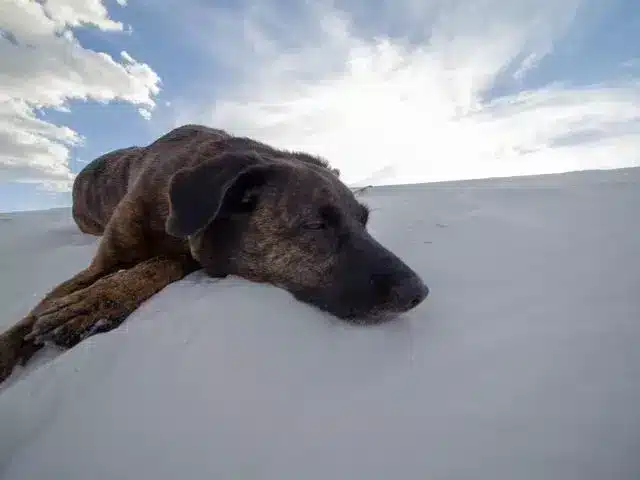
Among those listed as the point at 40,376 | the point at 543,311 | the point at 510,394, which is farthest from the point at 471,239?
the point at 40,376

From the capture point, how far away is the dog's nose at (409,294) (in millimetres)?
1853

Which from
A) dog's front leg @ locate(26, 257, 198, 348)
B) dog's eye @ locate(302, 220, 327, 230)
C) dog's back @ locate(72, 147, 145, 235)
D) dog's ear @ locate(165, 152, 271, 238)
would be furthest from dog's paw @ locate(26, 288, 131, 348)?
dog's back @ locate(72, 147, 145, 235)

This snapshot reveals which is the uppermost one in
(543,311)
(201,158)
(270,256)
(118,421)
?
(201,158)

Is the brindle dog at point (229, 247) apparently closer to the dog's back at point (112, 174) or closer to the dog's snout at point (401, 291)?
the dog's snout at point (401, 291)

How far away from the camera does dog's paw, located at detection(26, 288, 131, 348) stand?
1966 mm

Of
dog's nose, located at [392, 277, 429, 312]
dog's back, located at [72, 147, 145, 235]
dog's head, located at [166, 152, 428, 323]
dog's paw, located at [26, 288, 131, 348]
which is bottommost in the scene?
dog's paw, located at [26, 288, 131, 348]

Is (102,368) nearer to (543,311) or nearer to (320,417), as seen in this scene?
(320,417)

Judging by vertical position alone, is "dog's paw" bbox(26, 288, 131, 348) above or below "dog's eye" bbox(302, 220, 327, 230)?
below

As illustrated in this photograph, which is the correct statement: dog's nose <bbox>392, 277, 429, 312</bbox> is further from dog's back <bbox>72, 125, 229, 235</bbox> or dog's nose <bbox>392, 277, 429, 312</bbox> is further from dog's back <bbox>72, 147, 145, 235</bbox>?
dog's back <bbox>72, 147, 145, 235</bbox>

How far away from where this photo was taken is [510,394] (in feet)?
4.00

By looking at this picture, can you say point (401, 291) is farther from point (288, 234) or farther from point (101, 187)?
point (101, 187)

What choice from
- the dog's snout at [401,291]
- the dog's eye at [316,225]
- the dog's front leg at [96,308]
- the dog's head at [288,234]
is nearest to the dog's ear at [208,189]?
the dog's head at [288,234]

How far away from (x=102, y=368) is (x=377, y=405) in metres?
0.99

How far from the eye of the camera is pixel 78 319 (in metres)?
2.01
